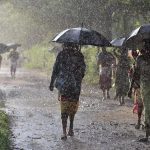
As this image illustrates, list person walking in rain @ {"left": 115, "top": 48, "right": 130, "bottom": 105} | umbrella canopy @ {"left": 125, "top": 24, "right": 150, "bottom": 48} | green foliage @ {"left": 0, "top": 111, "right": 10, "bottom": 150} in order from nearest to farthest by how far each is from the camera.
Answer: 1. green foliage @ {"left": 0, "top": 111, "right": 10, "bottom": 150}
2. umbrella canopy @ {"left": 125, "top": 24, "right": 150, "bottom": 48}
3. person walking in rain @ {"left": 115, "top": 48, "right": 130, "bottom": 105}

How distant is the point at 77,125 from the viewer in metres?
11.8

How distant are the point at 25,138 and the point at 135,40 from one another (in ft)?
10.0

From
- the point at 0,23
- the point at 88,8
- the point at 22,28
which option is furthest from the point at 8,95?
the point at 0,23

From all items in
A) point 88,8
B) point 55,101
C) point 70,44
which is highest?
point 88,8

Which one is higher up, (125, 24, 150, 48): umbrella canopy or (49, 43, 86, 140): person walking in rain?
(125, 24, 150, 48): umbrella canopy

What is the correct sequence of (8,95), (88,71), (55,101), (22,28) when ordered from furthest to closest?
(22,28)
(88,71)
(8,95)
(55,101)

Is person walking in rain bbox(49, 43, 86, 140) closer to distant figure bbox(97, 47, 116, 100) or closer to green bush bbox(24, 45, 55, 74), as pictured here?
distant figure bbox(97, 47, 116, 100)

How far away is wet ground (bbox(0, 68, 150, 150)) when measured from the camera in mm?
9422

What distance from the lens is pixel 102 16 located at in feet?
99.9

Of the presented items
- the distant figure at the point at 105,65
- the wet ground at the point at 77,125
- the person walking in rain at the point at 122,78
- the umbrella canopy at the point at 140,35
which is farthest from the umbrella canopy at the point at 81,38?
the distant figure at the point at 105,65

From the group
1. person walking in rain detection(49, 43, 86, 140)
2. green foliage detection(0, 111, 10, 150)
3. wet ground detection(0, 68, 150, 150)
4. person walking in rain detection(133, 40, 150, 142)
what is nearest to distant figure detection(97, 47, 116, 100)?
wet ground detection(0, 68, 150, 150)

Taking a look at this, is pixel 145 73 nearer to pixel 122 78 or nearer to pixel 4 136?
pixel 4 136

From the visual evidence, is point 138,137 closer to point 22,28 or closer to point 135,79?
point 135,79

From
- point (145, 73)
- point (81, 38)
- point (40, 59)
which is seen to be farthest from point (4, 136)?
point (40, 59)
